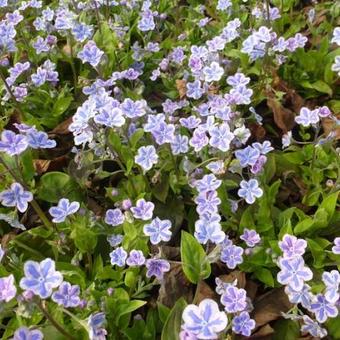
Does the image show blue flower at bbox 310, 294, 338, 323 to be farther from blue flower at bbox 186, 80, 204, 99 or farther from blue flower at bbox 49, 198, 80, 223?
blue flower at bbox 186, 80, 204, 99

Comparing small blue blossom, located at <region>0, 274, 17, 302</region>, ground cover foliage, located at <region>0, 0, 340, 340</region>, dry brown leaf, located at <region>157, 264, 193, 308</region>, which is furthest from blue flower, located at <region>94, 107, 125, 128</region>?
small blue blossom, located at <region>0, 274, 17, 302</region>

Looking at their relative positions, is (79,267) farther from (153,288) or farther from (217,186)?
(217,186)

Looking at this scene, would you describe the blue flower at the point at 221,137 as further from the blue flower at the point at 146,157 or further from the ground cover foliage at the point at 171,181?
the blue flower at the point at 146,157

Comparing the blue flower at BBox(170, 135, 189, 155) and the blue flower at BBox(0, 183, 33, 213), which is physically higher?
the blue flower at BBox(0, 183, 33, 213)

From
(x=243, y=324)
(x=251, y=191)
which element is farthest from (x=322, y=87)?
(x=243, y=324)

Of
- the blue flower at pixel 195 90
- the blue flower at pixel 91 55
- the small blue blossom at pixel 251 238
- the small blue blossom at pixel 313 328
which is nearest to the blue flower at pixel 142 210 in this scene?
the small blue blossom at pixel 251 238

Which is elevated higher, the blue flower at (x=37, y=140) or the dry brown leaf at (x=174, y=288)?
the blue flower at (x=37, y=140)
